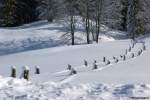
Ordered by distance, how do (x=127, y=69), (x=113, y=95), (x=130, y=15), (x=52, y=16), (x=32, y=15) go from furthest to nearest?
1. (x=32, y=15)
2. (x=52, y=16)
3. (x=130, y=15)
4. (x=127, y=69)
5. (x=113, y=95)

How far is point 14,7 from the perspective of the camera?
75562 millimetres

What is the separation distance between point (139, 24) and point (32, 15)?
26.5 m

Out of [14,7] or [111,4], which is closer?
[111,4]

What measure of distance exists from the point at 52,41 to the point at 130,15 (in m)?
12.3

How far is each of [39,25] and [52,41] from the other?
12357mm

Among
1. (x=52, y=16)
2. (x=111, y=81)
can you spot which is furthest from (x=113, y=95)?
(x=52, y=16)

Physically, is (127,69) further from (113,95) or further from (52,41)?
(52,41)

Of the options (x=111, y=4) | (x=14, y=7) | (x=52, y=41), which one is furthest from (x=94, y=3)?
(x=14, y=7)

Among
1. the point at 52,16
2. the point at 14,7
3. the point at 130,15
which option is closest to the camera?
the point at 130,15

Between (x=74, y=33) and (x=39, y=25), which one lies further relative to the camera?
(x=39, y=25)

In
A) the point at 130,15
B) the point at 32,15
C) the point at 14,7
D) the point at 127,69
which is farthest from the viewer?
the point at 32,15

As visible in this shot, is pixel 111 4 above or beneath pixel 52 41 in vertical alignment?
above

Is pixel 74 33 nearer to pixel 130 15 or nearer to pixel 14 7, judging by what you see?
pixel 130 15

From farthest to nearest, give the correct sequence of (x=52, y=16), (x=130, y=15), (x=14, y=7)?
(x=14, y=7)
(x=52, y=16)
(x=130, y=15)
